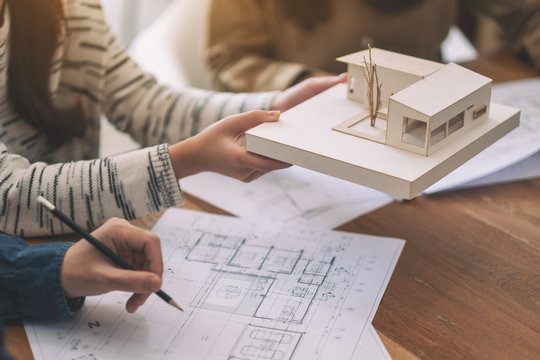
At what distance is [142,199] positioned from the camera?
87 centimetres

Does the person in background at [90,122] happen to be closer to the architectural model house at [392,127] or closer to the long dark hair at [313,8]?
the architectural model house at [392,127]

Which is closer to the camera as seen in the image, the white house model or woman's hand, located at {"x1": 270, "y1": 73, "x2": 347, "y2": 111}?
the white house model

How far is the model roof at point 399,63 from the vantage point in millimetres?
826

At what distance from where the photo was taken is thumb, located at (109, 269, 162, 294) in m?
0.65

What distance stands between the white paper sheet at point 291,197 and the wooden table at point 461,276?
26mm

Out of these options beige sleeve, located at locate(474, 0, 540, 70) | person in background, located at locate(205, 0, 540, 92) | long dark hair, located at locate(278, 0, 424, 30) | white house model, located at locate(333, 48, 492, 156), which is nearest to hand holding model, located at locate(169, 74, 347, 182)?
white house model, located at locate(333, 48, 492, 156)

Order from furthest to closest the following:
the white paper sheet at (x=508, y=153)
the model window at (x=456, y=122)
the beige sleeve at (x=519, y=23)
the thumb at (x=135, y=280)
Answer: the beige sleeve at (x=519, y=23) → the white paper sheet at (x=508, y=153) → the model window at (x=456, y=122) → the thumb at (x=135, y=280)

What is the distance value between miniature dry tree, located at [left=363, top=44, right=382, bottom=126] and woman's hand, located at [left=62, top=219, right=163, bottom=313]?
1.10 feet

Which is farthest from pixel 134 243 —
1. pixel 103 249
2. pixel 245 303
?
pixel 245 303

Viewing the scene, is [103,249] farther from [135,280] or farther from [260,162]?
[260,162]

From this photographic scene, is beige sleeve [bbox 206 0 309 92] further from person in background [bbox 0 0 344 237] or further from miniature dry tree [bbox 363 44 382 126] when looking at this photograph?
miniature dry tree [bbox 363 44 382 126]

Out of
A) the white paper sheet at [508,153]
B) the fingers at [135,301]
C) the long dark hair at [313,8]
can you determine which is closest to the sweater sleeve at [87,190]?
the fingers at [135,301]

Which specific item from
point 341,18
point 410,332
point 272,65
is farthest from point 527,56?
point 410,332

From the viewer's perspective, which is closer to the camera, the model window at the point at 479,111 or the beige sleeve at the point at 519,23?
the model window at the point at 479,111
